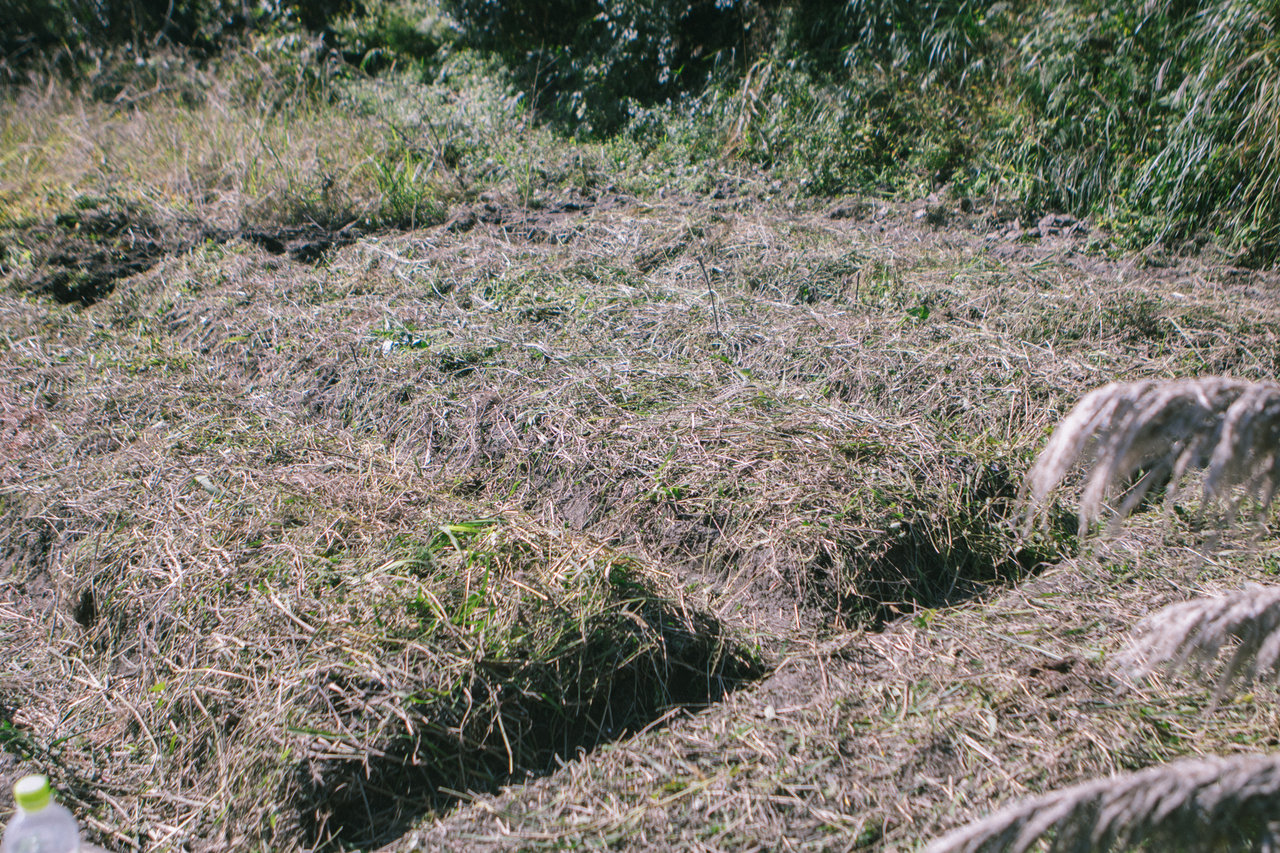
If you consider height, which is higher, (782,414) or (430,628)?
(782,414)

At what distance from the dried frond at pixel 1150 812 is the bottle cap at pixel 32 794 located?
1.54 meters

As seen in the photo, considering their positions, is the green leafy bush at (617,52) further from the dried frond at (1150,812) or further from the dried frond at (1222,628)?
the dried frond at (1150,812)

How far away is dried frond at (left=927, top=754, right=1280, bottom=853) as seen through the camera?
3.99ft

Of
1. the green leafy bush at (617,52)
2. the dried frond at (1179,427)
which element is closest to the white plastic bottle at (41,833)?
the dried frond at (1179,427)

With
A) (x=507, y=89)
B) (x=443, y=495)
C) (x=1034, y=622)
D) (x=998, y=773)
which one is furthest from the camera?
(x=507, y=89)

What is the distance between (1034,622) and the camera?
2.54 meters

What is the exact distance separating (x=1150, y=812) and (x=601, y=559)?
1548 millimetres

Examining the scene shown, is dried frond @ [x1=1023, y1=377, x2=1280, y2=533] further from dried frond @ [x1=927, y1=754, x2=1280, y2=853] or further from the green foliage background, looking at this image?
the green foliage background

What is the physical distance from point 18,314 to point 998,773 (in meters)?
5.65

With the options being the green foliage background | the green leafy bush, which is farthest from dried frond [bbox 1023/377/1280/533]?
the green leafy bush

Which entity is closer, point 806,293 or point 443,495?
point 443,495

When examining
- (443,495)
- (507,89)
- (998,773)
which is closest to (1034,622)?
(998,773)

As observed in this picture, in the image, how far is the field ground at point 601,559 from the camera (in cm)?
207

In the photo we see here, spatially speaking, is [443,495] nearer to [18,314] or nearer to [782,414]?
[782,414]
